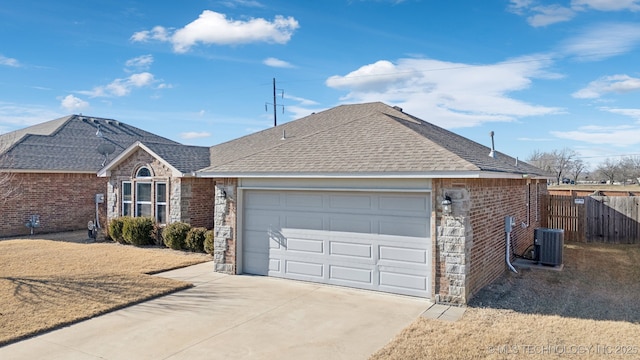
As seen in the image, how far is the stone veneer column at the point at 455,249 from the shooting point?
7336mm

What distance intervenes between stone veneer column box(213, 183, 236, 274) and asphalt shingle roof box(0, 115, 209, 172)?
5380mm

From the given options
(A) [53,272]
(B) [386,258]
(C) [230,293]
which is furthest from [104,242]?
(B) [386,258]

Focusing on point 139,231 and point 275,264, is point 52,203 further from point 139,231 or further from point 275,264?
point 275,264

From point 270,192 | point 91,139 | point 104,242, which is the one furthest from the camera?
point 91,139

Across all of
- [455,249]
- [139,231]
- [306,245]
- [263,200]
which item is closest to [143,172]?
[139,231]

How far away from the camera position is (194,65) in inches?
733

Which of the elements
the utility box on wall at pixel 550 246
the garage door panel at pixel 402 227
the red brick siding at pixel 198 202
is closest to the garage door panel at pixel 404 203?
the garage door panel at pixel 402 227

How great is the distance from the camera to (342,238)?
8.65m

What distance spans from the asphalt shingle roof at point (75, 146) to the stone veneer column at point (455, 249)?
33.6 feet

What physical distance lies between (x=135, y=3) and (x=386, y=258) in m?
11.1

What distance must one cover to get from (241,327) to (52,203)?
16.1 meters

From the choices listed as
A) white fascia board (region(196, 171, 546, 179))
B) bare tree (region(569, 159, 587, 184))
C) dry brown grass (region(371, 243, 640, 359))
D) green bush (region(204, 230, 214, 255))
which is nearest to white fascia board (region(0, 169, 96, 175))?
green bush (region(204, 230, 214, 255))

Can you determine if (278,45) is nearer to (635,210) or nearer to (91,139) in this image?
(91,139)

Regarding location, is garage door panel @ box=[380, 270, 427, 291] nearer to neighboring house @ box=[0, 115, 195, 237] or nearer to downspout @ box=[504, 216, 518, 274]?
downspout @ box=[504, 216, 518, 274]
